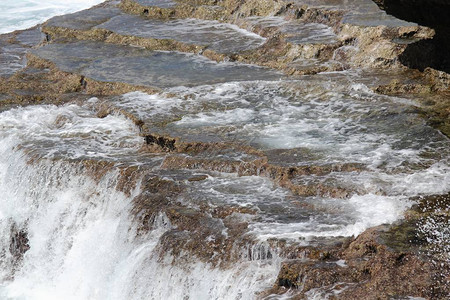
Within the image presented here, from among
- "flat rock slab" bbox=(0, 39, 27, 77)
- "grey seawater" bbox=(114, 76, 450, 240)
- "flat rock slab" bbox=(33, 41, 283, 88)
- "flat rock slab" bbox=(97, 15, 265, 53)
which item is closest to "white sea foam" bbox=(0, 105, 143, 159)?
"grey seawater" bbox=(114, 76, 450, 240)

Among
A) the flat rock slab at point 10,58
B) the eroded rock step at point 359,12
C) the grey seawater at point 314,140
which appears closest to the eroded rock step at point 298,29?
the eroded rock step at point 359,12

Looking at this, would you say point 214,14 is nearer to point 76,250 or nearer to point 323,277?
point 76,250

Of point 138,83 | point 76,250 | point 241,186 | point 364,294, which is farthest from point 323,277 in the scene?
point 138,83

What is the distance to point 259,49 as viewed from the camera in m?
15.2

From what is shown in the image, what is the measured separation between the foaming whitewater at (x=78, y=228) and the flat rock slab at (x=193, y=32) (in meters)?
4.34

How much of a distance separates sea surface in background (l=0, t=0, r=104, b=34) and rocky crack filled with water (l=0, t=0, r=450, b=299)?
608 inches

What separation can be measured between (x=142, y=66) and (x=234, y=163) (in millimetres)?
6199

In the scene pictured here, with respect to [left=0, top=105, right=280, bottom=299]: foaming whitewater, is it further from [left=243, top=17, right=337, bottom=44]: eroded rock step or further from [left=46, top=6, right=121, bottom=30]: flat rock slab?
[left=46, top=6, right=121, bottom=30]: flat rock slab

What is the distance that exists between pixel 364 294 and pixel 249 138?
4659 millimetres

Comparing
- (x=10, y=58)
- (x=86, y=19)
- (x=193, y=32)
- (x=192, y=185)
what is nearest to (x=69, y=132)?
(x=192, y=185)

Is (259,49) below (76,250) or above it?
above

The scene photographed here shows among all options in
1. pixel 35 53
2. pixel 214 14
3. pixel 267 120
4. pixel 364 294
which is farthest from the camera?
pixel 214 14

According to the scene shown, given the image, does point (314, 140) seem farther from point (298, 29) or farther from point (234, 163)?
point (298, 29)

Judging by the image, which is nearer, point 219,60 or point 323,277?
point 323,277
